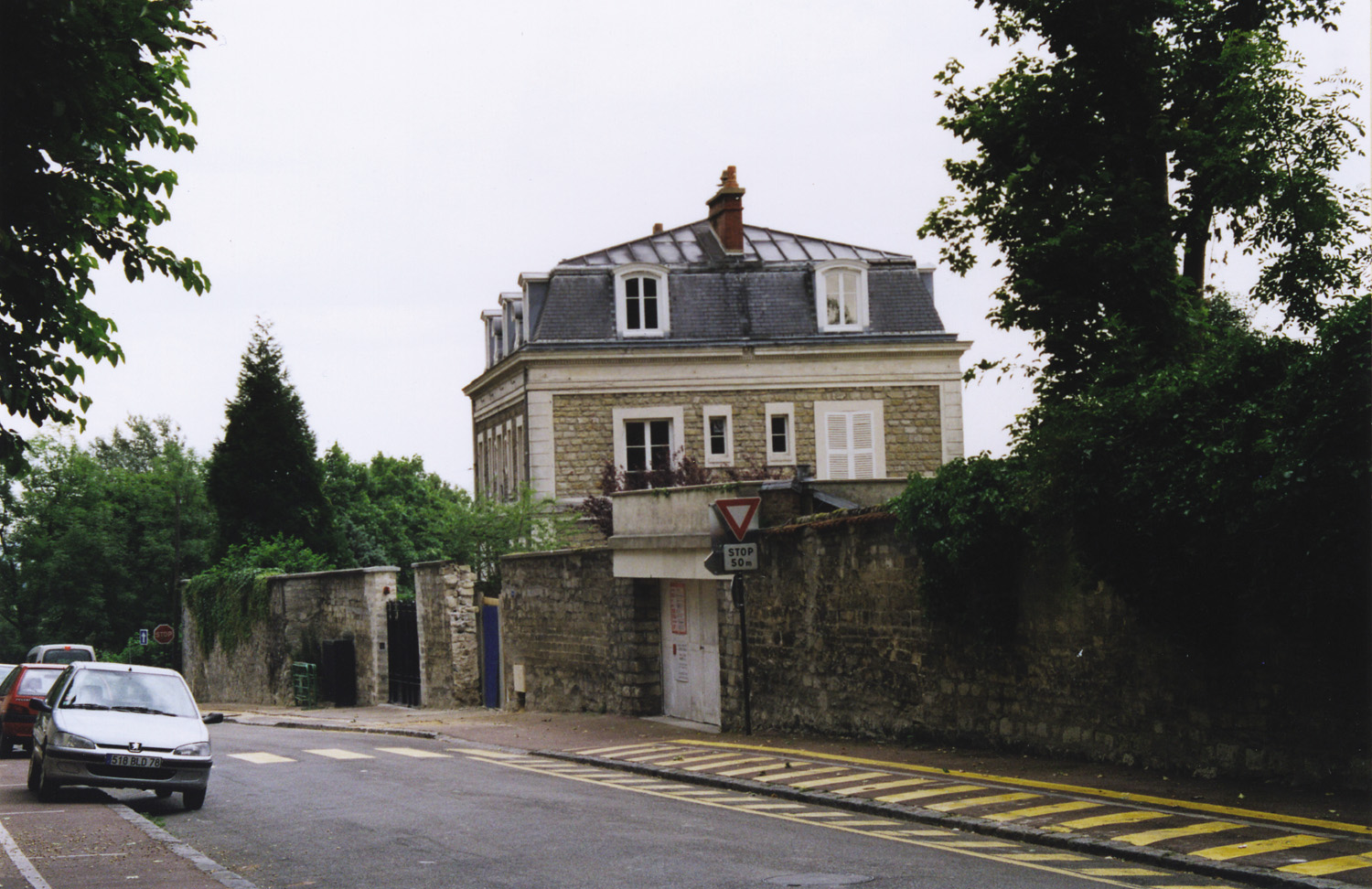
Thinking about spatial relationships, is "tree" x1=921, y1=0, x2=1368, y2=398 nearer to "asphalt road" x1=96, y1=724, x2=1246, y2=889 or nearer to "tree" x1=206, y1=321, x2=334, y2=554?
"asphalt road" x1=96, y1=724, x2=1246, y2=889

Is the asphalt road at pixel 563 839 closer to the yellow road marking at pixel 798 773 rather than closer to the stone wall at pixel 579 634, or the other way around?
the yellow road marking at pixel 798 773

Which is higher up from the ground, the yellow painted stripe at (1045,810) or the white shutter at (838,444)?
the white shutter at (838,444)

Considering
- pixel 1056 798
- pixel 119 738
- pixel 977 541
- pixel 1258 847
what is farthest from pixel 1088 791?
pixel 119 738

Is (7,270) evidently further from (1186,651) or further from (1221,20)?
(1221,20)

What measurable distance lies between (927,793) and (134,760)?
781 centimetres

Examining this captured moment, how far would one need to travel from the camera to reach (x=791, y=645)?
19.5m

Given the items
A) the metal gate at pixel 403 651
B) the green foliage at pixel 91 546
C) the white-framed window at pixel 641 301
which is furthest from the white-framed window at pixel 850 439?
the green foliage at pixel 91 546

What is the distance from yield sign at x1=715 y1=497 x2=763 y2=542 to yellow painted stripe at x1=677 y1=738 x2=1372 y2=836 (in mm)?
2863

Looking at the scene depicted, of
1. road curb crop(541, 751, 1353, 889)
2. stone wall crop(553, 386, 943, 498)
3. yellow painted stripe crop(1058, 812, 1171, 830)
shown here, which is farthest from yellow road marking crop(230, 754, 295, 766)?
stone wall crop(553, 386, 943, 498)

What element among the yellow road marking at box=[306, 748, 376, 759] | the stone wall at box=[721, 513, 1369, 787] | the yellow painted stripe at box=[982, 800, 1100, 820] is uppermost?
the stone wall at box=[721, 513, 1369, 787]

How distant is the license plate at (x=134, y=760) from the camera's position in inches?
553

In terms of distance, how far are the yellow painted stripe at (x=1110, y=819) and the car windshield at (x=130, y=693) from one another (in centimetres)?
940

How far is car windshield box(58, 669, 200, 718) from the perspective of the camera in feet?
49.5

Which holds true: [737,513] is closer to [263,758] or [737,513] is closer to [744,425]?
[263,758]
